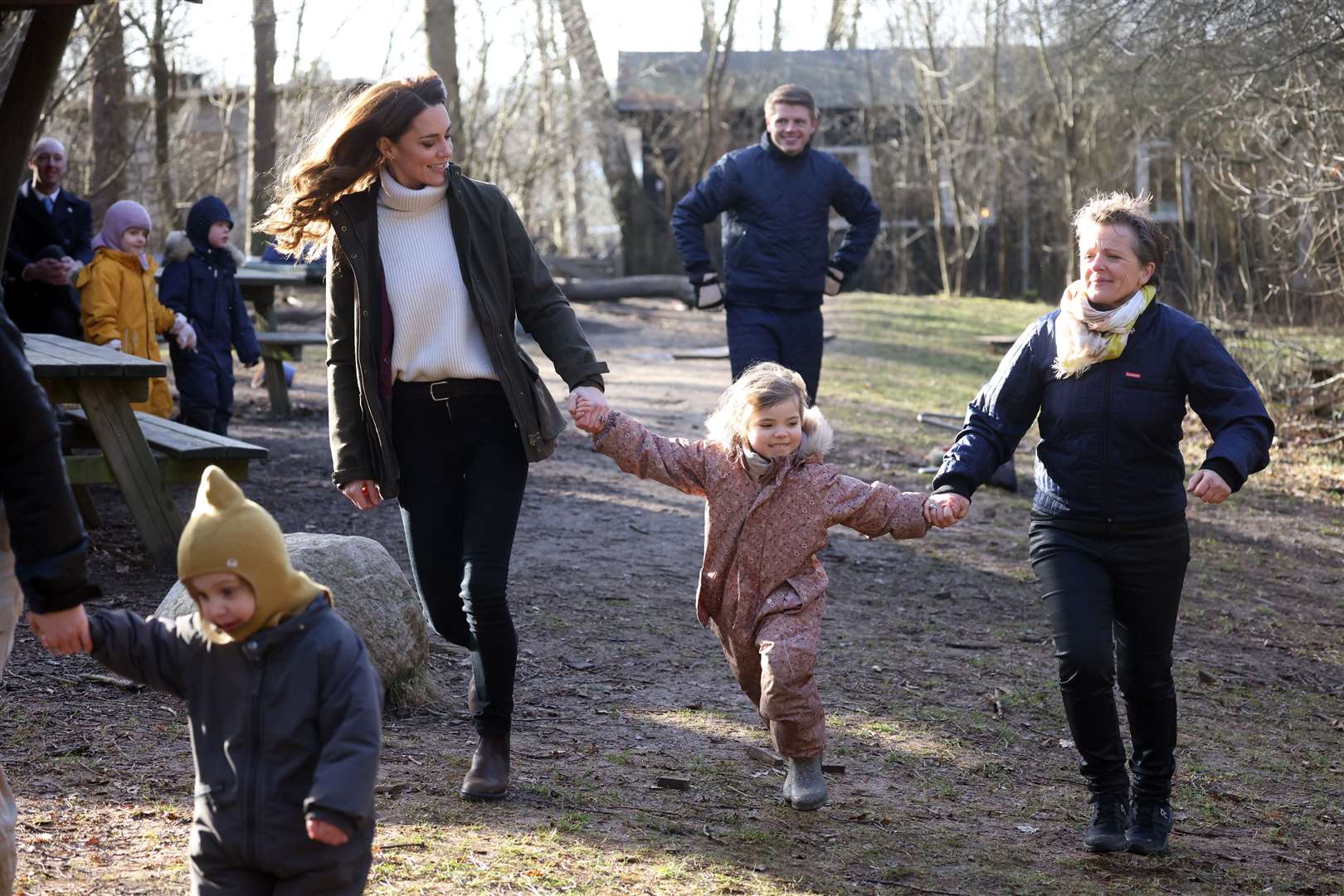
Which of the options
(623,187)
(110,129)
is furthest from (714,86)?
(110,129)

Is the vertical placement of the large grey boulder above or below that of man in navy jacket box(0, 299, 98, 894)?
below

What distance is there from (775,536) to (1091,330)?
3.59 feet

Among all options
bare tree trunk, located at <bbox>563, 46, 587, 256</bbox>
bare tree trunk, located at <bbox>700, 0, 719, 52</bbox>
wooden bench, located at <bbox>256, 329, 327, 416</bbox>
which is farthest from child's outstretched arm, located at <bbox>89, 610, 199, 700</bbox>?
bare tree trunk, located at <bbox>700, 0, 719, 52</bbox>

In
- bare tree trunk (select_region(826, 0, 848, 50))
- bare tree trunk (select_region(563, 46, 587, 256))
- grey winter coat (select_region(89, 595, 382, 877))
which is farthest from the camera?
bare tree trunk (select_region(826, 0, 848, 50))

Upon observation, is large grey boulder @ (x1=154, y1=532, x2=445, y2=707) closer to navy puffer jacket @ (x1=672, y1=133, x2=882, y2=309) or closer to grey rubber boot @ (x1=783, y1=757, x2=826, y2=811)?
grey rubber boot @ (x1=783, y1=757, x2=826, y2=811)

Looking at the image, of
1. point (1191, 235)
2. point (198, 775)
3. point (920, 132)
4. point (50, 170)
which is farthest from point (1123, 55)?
point (920, 132)

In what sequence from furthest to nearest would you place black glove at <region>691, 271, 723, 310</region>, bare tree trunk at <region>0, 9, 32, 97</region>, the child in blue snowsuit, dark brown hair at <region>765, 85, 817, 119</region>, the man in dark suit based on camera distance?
the child in blue snowsuit, the man in dark suit, black glove at <region>691, 271, 723, 310</region>, dark brown hair at <region>765, 85, 817, 119</region>, bare tree trunk at <region>0, 9, 32, 97</region>

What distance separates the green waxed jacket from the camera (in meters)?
4.20

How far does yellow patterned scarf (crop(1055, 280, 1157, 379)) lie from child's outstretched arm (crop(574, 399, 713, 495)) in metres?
1.10

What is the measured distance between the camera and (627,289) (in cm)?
2559

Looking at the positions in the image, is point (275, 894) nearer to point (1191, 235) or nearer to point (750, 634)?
point (750, 634)

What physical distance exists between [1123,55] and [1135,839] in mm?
11546

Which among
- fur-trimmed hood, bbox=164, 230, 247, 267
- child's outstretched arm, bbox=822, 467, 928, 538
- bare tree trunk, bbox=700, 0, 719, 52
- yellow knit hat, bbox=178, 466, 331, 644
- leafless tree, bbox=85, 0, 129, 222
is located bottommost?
child's outstretched arm, bbox=822, 467, 928, 538

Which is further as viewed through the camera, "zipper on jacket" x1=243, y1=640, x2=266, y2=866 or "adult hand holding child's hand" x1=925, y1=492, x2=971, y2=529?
"adult hand holding child's hand" x1=925, y1=492, x2=971, y2=529
